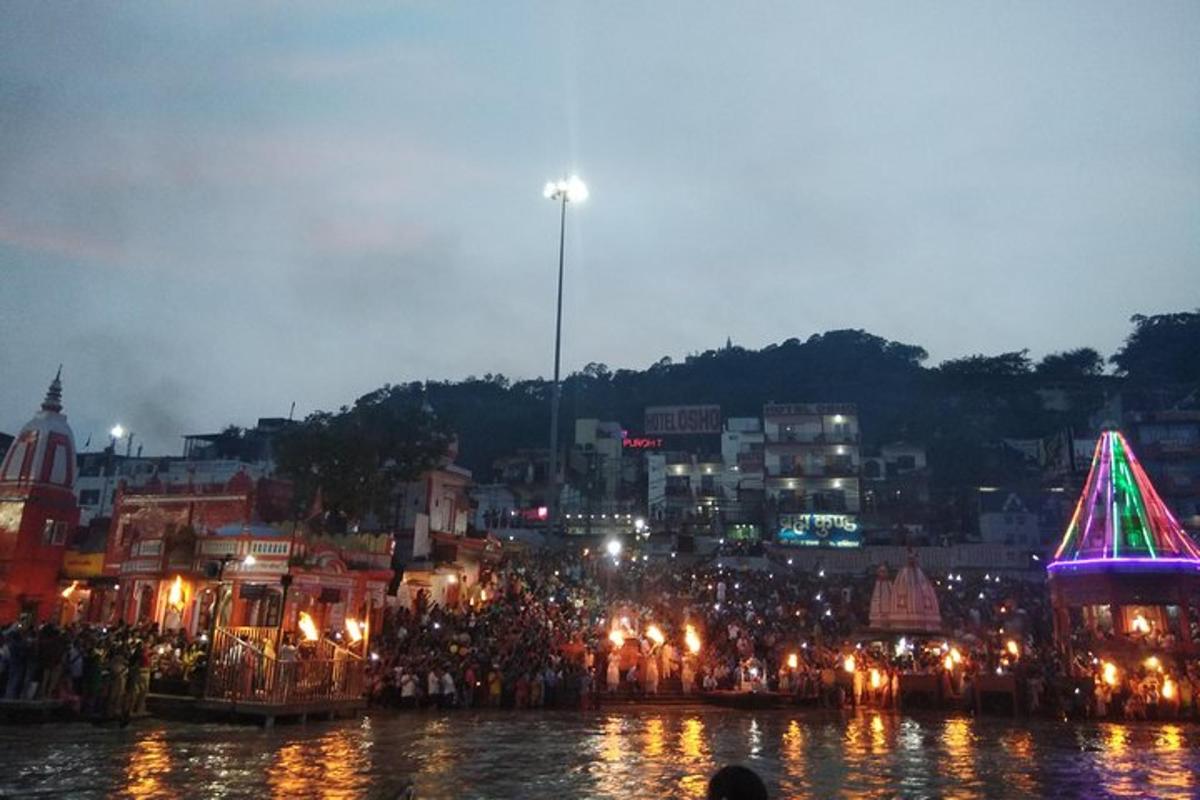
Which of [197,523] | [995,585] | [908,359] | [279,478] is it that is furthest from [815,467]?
[197,523]

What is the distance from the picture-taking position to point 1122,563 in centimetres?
2970

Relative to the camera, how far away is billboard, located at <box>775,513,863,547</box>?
6110 cm

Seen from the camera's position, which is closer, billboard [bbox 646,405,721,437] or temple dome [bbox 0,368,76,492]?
temple dome [bbox 0,368,76,492]

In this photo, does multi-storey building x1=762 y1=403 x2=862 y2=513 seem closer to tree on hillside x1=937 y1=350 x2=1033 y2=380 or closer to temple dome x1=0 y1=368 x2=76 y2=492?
tree on hillside x1=937 y1=350 x2=1033 y2=380

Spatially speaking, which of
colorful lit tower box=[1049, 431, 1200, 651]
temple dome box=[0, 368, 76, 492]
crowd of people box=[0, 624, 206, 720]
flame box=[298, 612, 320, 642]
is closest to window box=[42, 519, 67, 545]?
temple dome box=[0, 368, 76, 492]

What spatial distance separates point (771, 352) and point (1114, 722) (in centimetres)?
9233

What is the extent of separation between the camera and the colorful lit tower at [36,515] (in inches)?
1267

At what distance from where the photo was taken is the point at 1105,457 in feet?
108

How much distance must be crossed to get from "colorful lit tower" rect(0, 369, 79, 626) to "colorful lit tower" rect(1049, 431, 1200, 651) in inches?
1438

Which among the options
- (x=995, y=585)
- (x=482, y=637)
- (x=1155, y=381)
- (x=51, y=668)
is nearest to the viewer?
(x=51, y=668)

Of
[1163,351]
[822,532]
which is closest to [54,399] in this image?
[822,532]

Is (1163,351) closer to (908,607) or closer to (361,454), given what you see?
(908,607)

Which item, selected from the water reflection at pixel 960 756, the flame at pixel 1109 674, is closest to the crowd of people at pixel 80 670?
the water reflection at pixel 960 756

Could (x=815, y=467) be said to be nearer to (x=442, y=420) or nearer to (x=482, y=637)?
(x=442, y=420)
